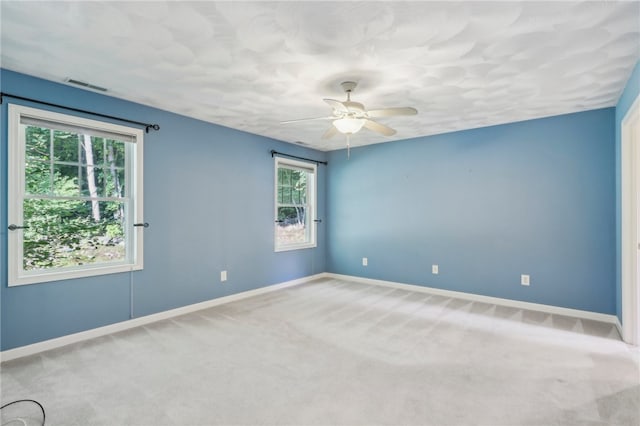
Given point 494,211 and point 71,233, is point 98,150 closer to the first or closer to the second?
point 71,233

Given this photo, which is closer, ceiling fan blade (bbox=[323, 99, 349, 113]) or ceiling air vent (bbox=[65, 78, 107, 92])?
ceiling fan blade (bbox=[323, 99, 349, 113])

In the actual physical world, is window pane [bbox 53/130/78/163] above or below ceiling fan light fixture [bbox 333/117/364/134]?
below

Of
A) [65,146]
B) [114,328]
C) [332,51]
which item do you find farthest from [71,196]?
[332,51]

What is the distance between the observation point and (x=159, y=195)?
149 inches

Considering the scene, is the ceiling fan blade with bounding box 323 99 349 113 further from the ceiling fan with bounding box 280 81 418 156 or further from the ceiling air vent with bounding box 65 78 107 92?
the ceiling air vent with bounding box 65 78 107 92

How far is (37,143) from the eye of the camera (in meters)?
2.96

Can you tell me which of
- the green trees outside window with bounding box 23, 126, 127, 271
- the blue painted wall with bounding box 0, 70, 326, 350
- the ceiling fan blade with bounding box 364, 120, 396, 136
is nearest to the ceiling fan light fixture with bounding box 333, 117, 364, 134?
the ceiling fan blade with bounding box 364, 120, 396, 136

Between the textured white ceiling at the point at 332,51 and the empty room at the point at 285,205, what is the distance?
0.07 ft

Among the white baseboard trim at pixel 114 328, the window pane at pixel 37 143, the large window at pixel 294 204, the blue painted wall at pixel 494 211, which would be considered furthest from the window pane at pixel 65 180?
the blue painted wall at pixel 494 211

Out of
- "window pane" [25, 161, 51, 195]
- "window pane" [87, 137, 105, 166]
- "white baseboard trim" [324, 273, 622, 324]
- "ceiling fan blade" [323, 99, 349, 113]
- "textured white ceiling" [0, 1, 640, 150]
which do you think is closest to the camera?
"textured white ceiling" [0, 1, 640, 150]

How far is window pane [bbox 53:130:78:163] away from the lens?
307 cm

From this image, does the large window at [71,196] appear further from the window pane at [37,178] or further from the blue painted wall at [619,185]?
the blue painted wall at [619,185]

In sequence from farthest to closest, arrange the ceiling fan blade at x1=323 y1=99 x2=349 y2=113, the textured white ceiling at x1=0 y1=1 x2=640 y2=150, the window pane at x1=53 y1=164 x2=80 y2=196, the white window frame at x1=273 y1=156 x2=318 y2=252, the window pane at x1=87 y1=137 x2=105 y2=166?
the white window frame at x1=273 y1=156 x2=318 y2=252 < the window pane at x1=87 y1=137 x2=105 y2=166 < the window pane at x1=53 y1=164 x2=80 y2=196 < the ceiling fan blade at x1=323 y1=99 x2=349 y2=113 < the textured white ceiling at x1=0 y1=1 x2=640 y2=150

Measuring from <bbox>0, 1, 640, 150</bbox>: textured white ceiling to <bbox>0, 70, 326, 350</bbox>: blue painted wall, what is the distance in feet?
1.38
